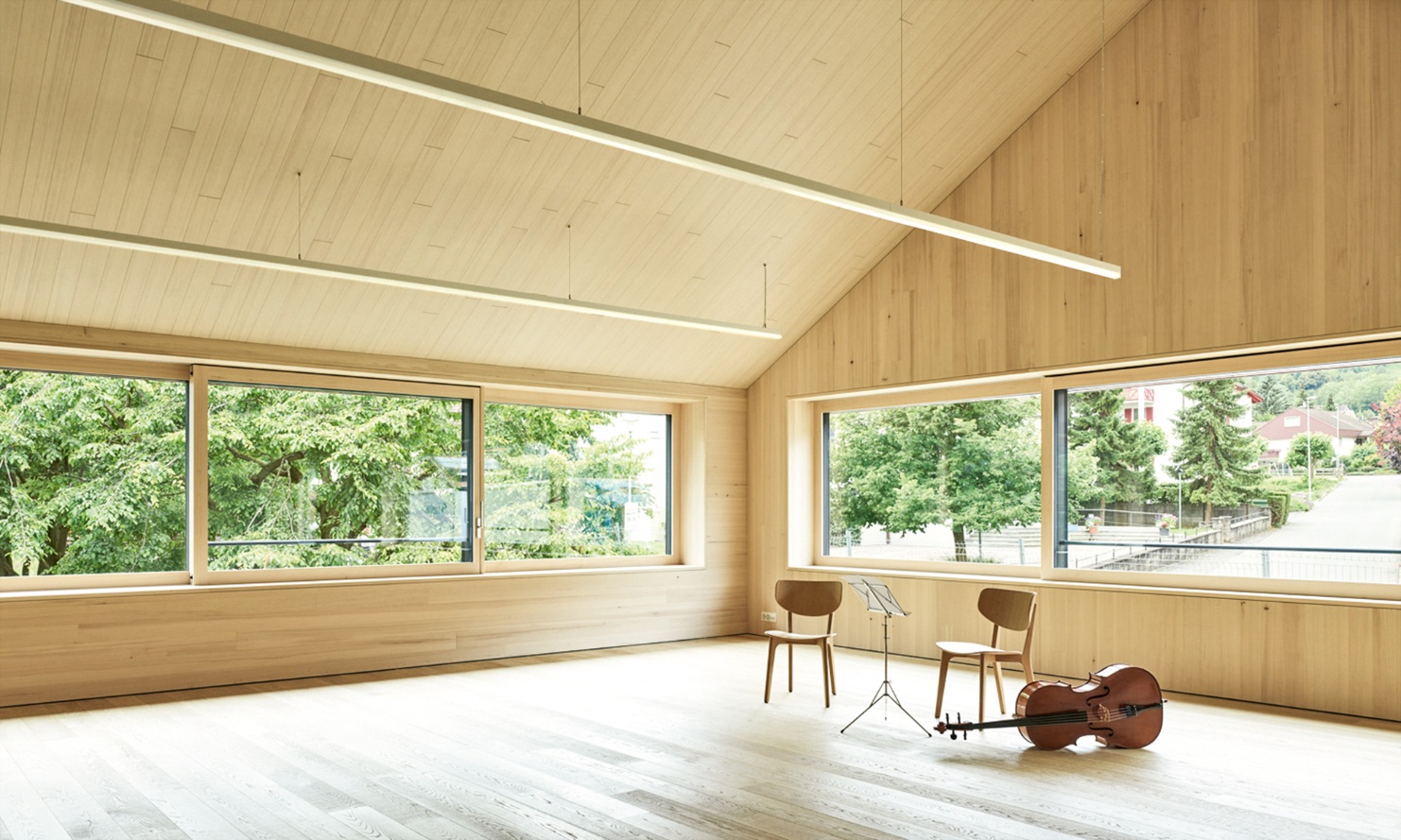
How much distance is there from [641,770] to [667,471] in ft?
18.5

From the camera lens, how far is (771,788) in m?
5.00

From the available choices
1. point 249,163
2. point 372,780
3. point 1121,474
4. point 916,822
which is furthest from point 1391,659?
point 249,163

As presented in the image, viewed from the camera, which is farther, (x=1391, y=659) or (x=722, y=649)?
(x=722, y=649)

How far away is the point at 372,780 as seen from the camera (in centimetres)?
514

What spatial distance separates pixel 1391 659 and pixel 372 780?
6.00 meters

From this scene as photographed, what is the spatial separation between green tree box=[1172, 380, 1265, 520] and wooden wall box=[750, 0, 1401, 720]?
48 centimetres

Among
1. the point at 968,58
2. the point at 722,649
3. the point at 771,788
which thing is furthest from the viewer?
the point at 722,649

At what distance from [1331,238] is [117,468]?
843 cm

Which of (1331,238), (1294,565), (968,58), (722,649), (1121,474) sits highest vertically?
(968,58)

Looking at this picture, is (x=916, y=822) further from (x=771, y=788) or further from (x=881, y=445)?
(x=881, y=445)

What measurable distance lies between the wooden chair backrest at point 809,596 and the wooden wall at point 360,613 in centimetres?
260

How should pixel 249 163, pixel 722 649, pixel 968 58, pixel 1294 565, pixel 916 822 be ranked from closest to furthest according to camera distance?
pixel 916 822 < pixel 249 163 < pixel 1294 565 < pixel 968 58 < pixel 722 649

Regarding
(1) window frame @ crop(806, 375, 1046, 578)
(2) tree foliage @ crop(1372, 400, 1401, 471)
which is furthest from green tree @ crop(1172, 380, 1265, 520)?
(1) window frame @ crop(806, 375, 1046, 578)

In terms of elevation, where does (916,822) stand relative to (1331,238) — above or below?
below
